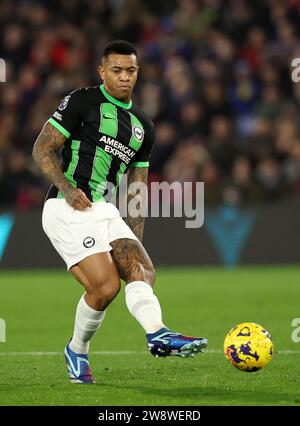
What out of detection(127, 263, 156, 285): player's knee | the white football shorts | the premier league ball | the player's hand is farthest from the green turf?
the player's hand

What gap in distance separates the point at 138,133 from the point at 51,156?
2.23 feet

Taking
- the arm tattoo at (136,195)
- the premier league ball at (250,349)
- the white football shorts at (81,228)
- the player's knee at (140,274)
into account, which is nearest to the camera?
the premier league ball at (250,349)

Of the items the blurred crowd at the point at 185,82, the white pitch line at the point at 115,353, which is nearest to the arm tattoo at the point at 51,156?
the white pitch line at the point at 115,353

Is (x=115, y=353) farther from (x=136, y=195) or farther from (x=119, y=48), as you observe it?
(x=119, y=48)

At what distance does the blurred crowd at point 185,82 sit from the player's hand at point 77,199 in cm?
879

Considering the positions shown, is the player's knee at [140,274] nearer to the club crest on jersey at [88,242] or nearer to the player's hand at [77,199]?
the club crest on jersey at [88,242]

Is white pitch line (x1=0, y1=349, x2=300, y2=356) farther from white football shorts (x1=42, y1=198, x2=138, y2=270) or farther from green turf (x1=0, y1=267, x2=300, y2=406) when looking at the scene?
white football shorts (x1=42, y1=198, x2=138, y2=270)

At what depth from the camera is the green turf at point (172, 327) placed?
630 cm

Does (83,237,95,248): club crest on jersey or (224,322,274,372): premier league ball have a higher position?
(83,237,95,248): club crest on jersey

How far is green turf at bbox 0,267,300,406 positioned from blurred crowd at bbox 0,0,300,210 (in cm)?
151

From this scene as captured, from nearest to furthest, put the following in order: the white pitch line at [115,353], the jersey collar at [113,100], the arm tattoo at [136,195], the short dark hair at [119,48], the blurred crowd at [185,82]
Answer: the short dark hair at [119,48], the jersey collar at [113,100], the arm tattoo at [136,195], the white pitch line at [115,353], the blurred crowd at [185,82]

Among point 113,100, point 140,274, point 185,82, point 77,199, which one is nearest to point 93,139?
point 113,100

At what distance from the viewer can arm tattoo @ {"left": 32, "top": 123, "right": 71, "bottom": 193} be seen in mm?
6785

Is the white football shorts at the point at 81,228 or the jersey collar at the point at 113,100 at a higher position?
the jersey collar at the point at 113,100
